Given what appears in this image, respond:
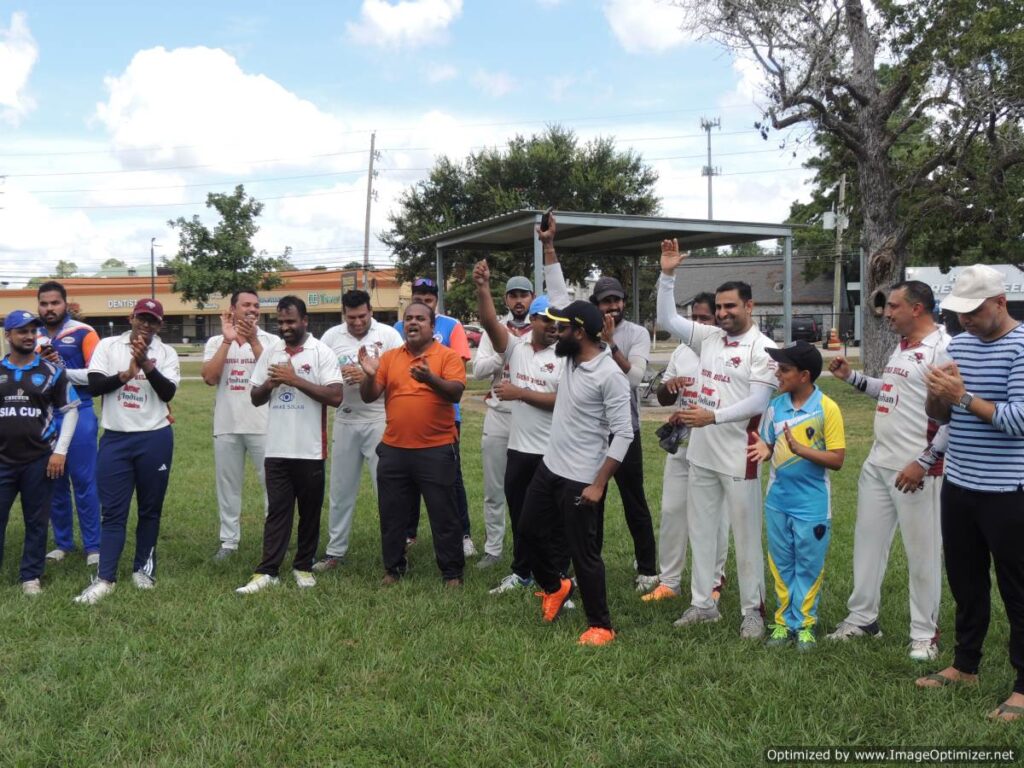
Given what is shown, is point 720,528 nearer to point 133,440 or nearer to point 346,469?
point 346,469

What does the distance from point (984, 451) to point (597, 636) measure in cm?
228

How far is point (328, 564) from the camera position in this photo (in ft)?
21.7

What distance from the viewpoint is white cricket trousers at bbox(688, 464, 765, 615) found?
5.05m

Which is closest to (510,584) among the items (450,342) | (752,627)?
(752,627)

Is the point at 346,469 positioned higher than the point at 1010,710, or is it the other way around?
Result: the point at 346,469

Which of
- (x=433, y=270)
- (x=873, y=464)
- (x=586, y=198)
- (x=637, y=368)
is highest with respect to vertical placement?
(x=586, y=198)

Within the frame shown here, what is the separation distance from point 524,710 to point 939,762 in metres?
1.79

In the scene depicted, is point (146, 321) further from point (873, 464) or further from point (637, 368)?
point (873, 464)

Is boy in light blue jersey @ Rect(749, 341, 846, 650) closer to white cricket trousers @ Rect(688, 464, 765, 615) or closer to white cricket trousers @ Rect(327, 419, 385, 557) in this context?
white cricket trousers @ Rect(688, 464, 765, 615)

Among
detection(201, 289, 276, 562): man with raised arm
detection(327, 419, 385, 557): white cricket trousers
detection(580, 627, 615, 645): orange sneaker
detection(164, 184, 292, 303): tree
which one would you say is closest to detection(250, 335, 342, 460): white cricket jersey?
detection(327, 419, 385, 557): white cricket trousers

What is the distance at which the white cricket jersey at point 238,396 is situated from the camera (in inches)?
269

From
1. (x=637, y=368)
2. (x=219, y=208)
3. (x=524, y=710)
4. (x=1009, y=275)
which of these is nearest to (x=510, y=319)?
(x=637, y=368)

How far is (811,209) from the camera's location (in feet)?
136

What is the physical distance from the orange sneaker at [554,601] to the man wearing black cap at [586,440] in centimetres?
40
